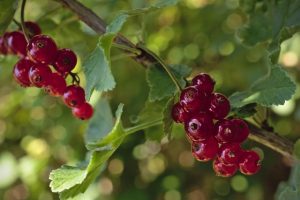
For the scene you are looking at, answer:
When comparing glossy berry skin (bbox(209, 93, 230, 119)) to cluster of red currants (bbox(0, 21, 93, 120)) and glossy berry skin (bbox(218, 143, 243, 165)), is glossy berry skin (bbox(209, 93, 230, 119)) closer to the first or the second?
glossy berry skin (bbox(218, 143, 243, 165))

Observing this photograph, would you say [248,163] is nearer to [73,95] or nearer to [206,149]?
[206,149]

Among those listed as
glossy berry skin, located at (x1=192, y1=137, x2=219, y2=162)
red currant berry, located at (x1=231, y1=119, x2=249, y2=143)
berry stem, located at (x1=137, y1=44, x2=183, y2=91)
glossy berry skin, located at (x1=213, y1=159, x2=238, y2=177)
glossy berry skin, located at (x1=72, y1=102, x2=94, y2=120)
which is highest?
berry stem, located at (x1=137, y1=44, x2=183, y2=91)

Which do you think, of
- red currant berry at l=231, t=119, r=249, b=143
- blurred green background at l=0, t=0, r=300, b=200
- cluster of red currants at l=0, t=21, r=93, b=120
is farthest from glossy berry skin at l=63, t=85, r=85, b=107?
blurred green background at l=0, t=0, r=300, b=200

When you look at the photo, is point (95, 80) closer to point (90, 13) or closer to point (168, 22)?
point (90, 13)

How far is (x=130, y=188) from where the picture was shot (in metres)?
2.40

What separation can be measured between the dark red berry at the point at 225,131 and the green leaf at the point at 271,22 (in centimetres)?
29

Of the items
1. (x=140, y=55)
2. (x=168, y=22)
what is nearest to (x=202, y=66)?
(x=168, y=22)

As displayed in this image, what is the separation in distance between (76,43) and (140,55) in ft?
1.73

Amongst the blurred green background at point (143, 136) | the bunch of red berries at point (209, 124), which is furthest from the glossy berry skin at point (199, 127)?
the blurred green background at point (143, 136)

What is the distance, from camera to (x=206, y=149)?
1.04 meters

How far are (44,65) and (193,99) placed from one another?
310 mm

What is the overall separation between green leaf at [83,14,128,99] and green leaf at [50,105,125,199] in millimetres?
55

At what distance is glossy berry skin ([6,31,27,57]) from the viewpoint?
1225mm

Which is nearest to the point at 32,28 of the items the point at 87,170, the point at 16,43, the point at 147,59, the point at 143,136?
the point at 16,43
